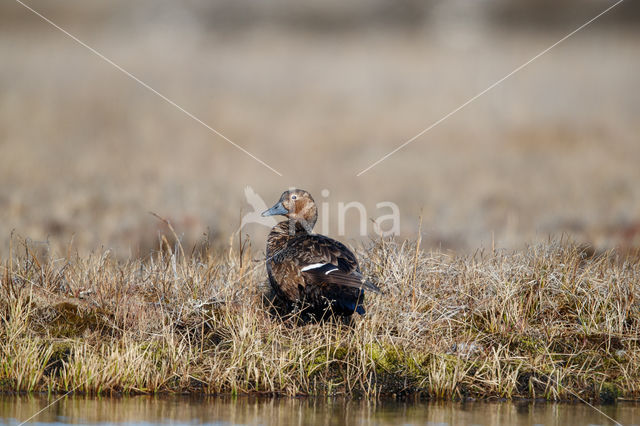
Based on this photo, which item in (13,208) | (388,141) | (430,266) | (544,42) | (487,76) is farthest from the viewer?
(544,42)

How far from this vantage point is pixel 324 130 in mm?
18453

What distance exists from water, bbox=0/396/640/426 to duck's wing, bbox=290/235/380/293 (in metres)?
0.99

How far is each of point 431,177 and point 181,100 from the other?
22.5ft

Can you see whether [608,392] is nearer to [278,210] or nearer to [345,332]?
[345,332]

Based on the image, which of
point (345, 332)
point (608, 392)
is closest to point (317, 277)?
point (345, 332)

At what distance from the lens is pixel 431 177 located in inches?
616

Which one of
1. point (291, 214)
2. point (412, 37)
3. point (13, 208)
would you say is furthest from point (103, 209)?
point (412, 37)

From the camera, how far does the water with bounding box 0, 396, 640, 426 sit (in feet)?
17.5

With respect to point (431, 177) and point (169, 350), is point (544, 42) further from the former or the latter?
point (169, 350)

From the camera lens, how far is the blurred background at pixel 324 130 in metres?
12.7

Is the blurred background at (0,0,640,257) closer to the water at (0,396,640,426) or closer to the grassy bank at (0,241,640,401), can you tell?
the grassy bank at (0,241,640,401)

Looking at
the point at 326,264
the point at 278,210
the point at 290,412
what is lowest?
the point at 290,412

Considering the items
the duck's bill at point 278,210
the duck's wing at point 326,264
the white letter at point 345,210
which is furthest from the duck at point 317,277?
the white letter at point 345,210

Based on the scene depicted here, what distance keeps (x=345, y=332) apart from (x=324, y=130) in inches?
483
